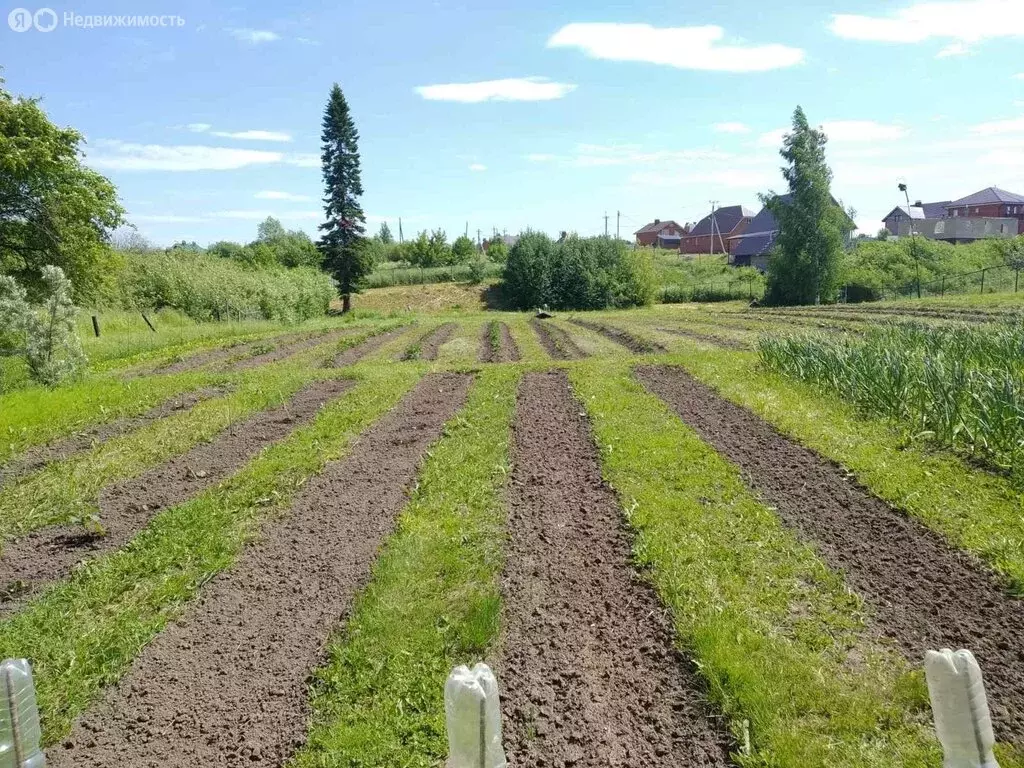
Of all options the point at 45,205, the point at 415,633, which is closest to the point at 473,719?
the point at 415,633

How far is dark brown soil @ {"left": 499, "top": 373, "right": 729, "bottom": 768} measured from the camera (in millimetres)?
3105

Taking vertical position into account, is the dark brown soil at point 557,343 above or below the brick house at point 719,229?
below

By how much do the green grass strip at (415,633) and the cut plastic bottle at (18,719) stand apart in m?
1.46

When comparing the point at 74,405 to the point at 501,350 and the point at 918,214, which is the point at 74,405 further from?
the point at 918,214

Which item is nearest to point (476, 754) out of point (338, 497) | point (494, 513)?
point (494, 513)

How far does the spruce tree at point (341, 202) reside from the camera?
44719mm

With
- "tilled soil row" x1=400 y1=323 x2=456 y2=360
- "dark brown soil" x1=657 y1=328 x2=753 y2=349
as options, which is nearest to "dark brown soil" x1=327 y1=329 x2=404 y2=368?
"tilled soil row" x1=400 y1=323 x2=456 y2=360

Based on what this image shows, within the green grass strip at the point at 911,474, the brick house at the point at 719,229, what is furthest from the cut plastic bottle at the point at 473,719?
the brick house at the point at 719,229

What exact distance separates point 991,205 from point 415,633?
9365cm

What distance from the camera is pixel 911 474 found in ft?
20.5

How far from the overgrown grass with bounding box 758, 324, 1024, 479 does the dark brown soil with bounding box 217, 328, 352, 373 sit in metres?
11.9

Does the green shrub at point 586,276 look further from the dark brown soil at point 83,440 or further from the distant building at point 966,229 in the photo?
the distant building at point 966,229

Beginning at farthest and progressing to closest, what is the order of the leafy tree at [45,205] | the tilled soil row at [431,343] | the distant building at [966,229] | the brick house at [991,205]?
1. the brick house at [991,205]
2. the distant building at [966,229]
3. the leafy tree at [45,205]
4. the tilled soil row at [431,343]

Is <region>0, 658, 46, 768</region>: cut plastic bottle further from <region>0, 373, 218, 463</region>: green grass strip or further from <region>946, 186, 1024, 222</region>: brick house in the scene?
<region>946, 186, 1024, 222</region>: brick house
